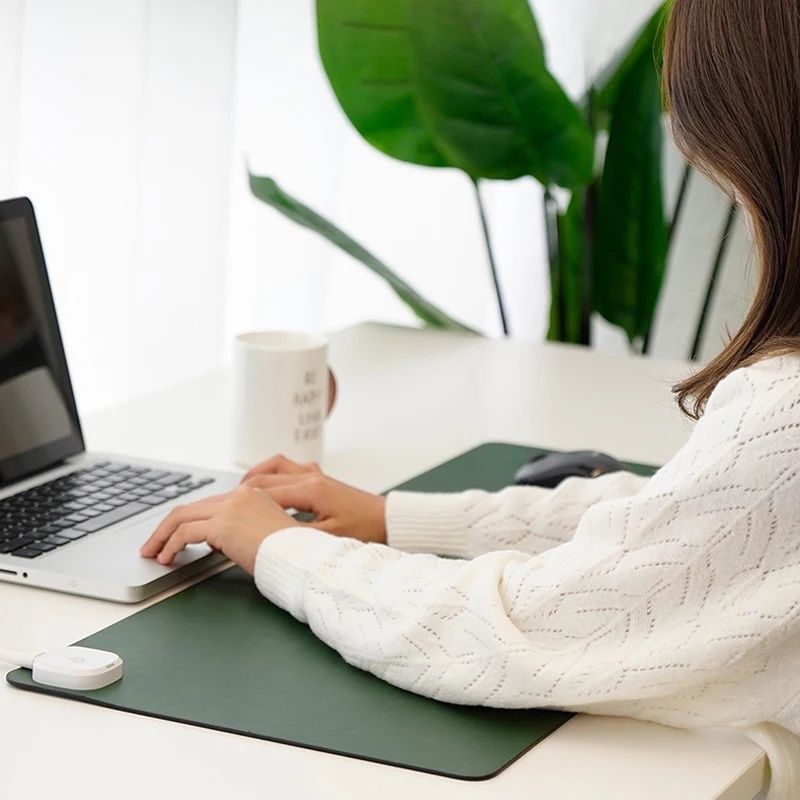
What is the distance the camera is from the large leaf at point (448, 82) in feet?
5.96

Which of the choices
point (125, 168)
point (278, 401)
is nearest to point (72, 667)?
point (278, 401)

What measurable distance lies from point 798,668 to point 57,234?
154 centimetres

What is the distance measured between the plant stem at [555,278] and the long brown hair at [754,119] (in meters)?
1.57

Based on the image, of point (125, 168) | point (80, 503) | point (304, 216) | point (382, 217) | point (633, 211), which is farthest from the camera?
point (382, 217)

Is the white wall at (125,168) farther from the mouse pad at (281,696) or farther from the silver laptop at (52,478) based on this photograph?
the mouse pad at (281,696)

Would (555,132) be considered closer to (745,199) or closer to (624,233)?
(624,233)

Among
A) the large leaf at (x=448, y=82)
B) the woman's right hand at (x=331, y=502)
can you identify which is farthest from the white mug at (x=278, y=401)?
the large leaf at (x=448, y=82)

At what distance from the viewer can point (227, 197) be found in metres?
2.37

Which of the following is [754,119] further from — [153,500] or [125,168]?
[125,168]

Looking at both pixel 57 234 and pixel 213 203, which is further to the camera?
pixel 213 203

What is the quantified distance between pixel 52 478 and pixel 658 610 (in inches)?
22.5

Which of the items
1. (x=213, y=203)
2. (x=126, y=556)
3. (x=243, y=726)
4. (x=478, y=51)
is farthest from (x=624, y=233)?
(x=243, y=726)

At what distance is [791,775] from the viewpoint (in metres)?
0.78

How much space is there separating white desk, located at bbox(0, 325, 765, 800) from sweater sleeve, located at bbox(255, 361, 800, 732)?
4cm
